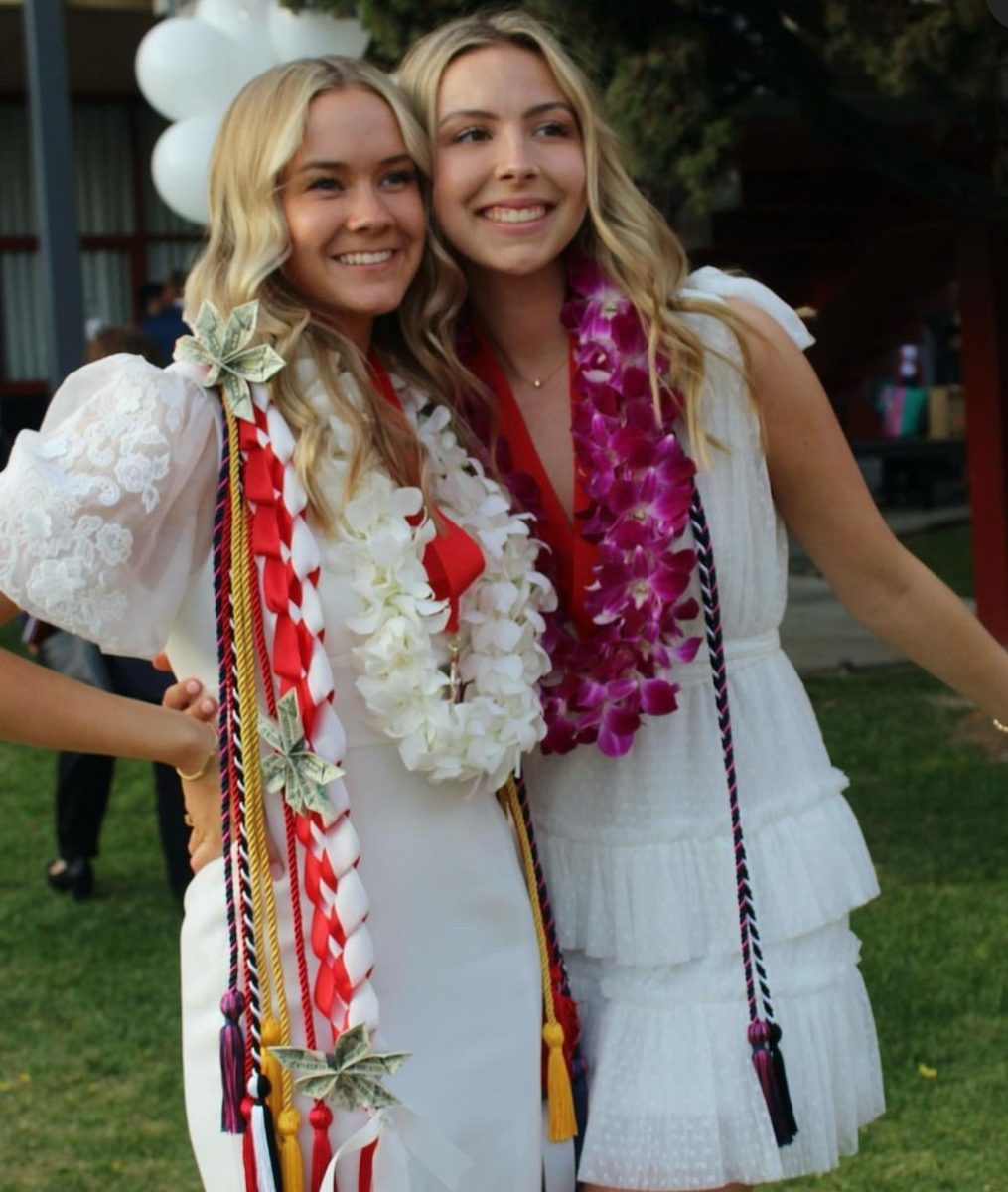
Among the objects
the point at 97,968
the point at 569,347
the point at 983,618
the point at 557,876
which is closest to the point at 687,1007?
the point at 557,876

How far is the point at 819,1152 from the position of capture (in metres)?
2.54

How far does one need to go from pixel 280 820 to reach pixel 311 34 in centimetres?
535

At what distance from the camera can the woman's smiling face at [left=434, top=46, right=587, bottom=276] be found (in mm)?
2520

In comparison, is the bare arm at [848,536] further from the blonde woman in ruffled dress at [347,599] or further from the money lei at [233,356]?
the money lei at [233,356]

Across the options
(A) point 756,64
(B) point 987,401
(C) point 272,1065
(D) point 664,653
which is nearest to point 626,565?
(D) point 664,653

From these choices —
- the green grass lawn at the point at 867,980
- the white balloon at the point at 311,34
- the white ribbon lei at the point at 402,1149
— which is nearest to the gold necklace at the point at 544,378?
the white ribbon lei at the point at 402,1149

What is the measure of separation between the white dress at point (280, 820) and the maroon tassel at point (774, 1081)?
29cm

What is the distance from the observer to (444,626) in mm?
2357

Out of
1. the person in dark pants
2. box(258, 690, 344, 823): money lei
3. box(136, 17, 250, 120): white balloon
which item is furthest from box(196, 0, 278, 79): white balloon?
box(258, 690, 344, 823): money lei

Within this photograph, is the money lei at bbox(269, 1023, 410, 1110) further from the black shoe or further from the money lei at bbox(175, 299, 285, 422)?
the black shoe

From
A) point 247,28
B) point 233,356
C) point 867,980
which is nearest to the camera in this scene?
point 233,356

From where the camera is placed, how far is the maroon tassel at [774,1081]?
2426mm

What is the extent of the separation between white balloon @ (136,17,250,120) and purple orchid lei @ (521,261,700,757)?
4.87 m

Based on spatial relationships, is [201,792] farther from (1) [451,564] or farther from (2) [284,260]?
(2) [284,260]
